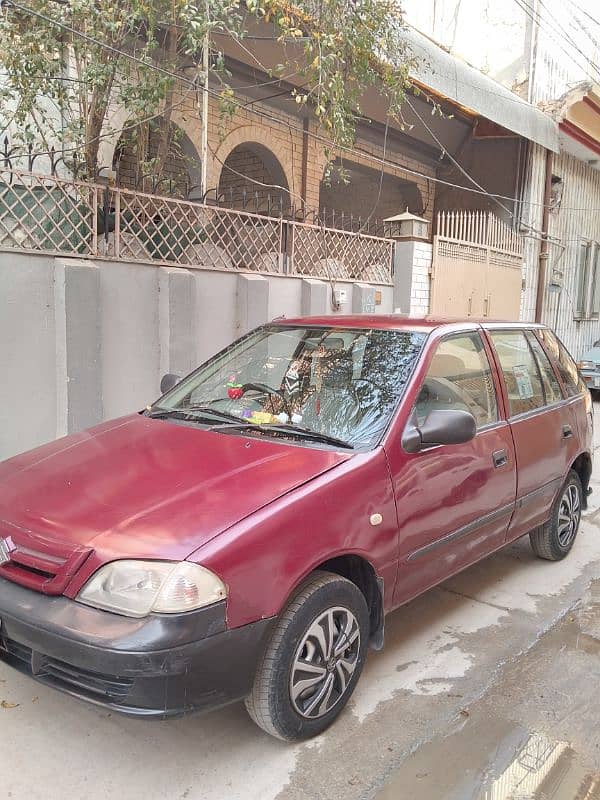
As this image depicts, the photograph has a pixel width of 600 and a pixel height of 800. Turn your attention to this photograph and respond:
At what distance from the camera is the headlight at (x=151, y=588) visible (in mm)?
2133

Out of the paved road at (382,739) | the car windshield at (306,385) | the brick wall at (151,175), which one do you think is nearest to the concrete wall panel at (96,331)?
the brick wall at (151,175)

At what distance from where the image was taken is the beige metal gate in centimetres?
1000

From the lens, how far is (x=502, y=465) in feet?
11.8

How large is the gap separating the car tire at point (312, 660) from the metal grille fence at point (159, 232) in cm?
423

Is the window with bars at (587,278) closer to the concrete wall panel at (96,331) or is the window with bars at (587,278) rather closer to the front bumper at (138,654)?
the concrete wall panel at (96,331)

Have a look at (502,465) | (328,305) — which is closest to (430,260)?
(328,305)

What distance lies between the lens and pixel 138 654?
207 centimetres

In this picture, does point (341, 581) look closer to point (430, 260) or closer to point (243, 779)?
point (243, 779)

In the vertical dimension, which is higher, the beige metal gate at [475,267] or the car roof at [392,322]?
the beige metal gate at [475,267]

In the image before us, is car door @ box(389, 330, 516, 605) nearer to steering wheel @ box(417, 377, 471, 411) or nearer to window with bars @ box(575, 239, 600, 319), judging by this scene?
steering wheel @ box(417, 377, 471, 411)

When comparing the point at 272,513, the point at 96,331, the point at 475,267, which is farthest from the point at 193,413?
the point at 475,267

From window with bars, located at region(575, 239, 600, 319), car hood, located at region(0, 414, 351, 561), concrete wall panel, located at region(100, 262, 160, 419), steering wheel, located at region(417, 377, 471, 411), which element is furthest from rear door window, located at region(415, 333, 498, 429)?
window with bars, located at region(575, 239, 600, 319)

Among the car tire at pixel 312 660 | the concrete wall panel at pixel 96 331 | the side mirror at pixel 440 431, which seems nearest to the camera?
the car tire at pixel 312 660

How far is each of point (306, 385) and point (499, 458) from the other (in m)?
1.16
